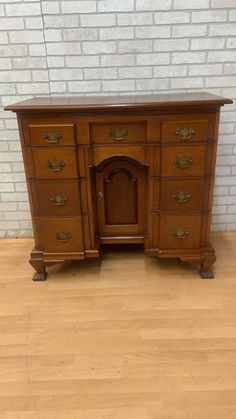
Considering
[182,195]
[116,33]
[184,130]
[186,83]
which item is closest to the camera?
[184,130]

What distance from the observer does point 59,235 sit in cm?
192

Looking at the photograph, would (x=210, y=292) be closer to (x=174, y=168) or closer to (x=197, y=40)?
(x=174, y=168)

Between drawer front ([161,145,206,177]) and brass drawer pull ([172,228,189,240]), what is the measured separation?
12.6 inches

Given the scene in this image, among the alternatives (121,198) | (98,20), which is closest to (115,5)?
(98,20)

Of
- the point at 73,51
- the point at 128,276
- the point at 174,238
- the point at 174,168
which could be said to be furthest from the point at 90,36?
the point at 128,276

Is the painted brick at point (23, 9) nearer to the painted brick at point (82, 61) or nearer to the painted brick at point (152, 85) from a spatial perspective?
the painted brick at point (82, 61)

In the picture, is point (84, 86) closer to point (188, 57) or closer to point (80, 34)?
point (80, 34)

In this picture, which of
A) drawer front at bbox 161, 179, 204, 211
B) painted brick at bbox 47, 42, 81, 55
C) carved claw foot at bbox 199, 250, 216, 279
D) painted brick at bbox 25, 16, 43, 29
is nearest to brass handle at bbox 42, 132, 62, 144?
drawer front at bbox 161, 179, 204, 211

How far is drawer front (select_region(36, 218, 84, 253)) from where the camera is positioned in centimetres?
189

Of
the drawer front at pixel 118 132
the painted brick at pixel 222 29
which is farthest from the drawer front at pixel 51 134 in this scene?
the painted brick at pixel 222 29

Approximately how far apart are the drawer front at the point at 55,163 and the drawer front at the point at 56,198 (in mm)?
49

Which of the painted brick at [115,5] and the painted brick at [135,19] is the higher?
the painted brick at [115,5]

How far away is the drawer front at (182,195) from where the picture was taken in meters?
1.81

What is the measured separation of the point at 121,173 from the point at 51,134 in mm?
427
